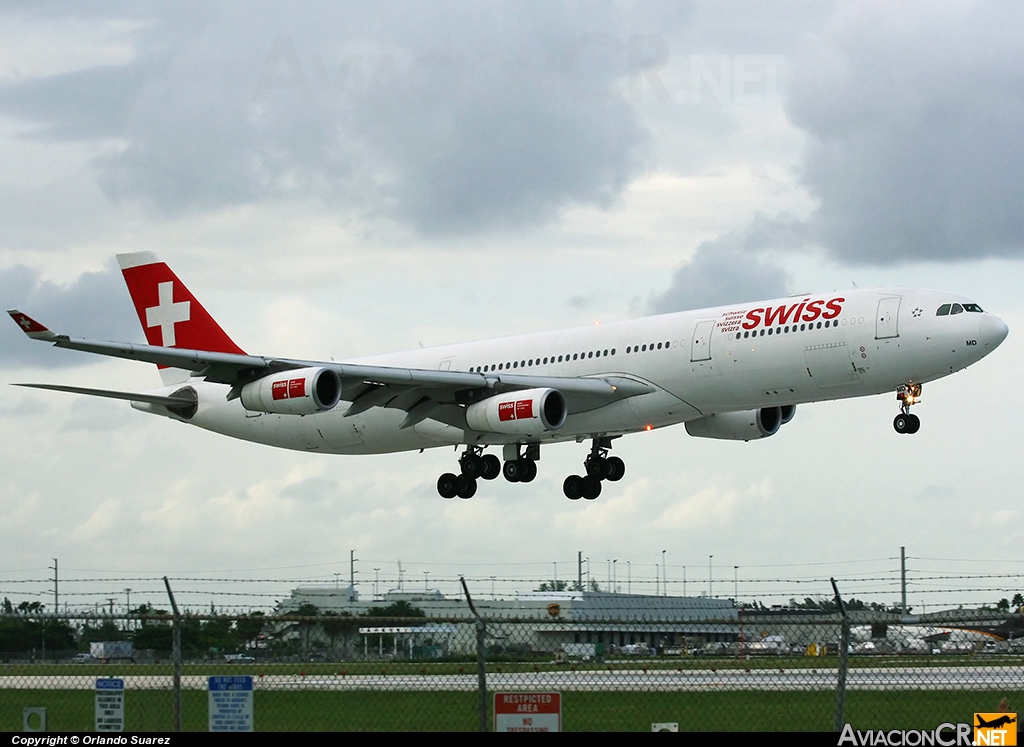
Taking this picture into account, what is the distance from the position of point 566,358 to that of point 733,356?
6504 mm

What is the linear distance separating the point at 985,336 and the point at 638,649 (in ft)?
41.5

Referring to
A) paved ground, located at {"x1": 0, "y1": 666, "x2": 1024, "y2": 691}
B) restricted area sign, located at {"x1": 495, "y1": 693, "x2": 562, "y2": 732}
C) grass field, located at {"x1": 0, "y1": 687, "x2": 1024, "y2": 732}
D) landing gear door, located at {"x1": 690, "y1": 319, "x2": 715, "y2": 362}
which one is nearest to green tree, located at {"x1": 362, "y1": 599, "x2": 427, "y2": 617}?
paved ground, located at {"x1": 0, "y1": 666, "x2": 1024, "y2": 691}

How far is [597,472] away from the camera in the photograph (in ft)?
152

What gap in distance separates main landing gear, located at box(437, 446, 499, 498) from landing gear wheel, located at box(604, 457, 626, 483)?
2438 millimetres

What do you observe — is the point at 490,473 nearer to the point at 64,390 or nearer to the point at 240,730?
the point at 64,390

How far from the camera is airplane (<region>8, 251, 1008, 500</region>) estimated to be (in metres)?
36.8

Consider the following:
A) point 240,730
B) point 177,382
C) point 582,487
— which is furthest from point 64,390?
point 240,730

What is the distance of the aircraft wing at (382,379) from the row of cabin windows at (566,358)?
751 millimetres

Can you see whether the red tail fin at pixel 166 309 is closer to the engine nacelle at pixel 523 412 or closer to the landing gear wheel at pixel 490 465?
the landing gear wheel at pixel 490 465

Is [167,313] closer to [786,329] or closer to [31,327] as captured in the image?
[31,327]

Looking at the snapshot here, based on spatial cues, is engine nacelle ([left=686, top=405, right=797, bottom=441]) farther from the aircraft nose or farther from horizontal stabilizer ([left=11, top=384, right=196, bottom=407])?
horizontal stabilizer ([left=11, top=384, right=196, bottom=407])

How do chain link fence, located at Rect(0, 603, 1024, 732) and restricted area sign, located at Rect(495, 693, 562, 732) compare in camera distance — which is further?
chain link fence, located at Rect(0, 603, 1024, 732)

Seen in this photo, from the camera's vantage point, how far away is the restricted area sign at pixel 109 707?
49.4 ft

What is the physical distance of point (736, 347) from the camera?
38219mm
